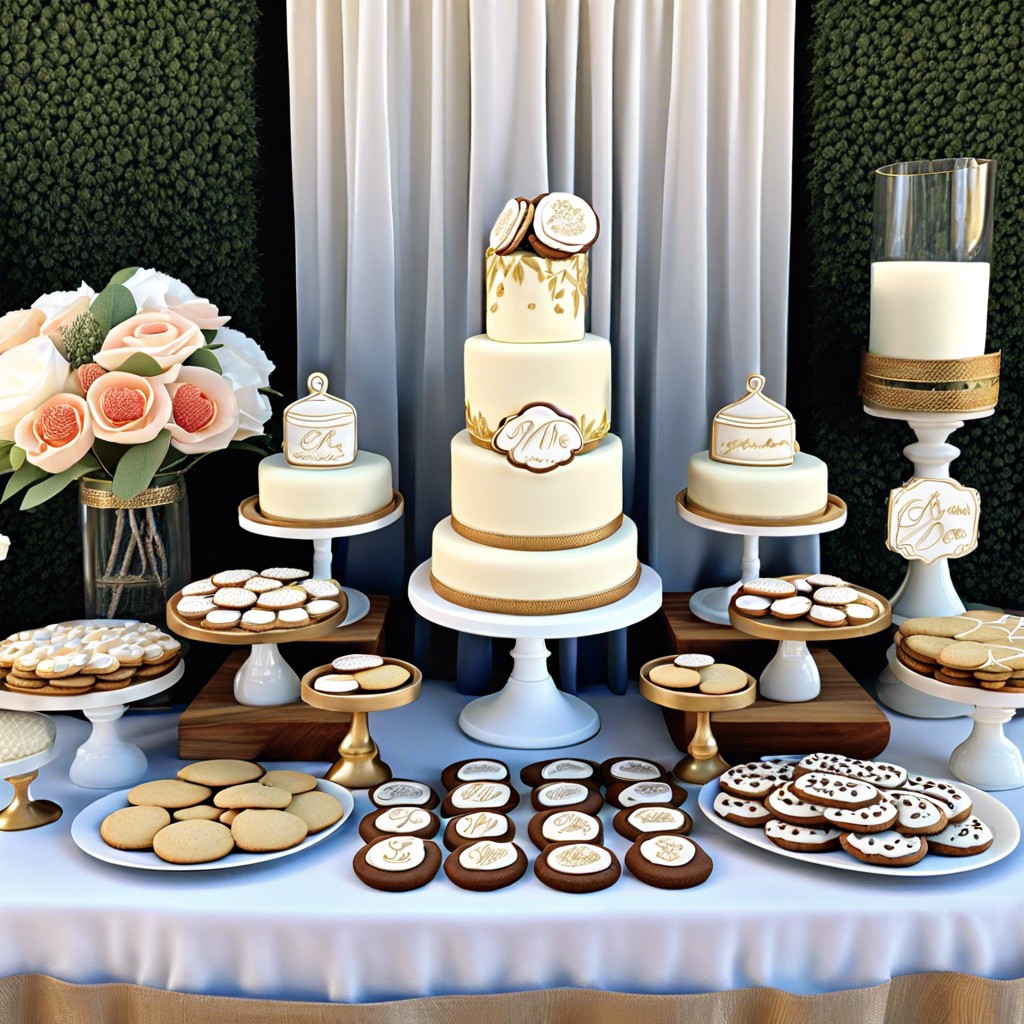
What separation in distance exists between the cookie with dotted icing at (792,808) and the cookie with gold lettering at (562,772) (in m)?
0.24

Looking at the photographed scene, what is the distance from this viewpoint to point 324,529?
160 centimetres

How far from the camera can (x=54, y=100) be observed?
5.54 ft

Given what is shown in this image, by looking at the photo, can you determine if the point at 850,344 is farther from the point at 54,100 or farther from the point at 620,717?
the point at 54,100

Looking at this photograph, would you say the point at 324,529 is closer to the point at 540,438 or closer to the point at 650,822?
the point at 540,438

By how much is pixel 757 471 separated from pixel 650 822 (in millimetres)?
555

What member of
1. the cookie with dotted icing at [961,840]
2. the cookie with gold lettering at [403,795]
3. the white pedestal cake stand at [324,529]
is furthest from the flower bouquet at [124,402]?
the cookie with dotted icing at [961,840]

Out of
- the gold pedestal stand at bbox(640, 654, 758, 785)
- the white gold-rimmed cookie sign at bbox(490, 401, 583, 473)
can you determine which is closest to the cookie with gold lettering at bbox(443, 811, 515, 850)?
A: the gold pedestal stand at bbox(640, 654, 758, 785)

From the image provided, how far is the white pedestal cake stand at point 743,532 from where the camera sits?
5.21ft

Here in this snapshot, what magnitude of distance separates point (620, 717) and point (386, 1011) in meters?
0.68

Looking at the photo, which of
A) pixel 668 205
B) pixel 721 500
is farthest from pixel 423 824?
pixel 668 205

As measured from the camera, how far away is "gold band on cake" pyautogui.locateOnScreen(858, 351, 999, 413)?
160 centimetres

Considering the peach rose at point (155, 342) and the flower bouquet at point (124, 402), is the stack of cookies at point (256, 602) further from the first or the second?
the peach rose at point (155, 342)

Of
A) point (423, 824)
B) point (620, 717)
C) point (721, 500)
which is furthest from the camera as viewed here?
point (620, 717)

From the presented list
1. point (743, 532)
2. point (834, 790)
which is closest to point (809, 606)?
point (743, 532)
